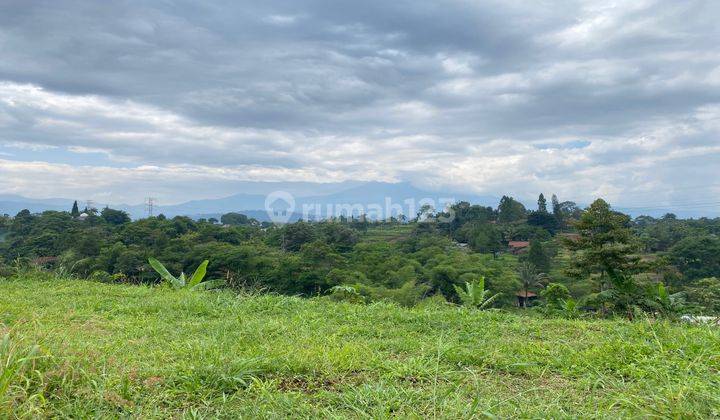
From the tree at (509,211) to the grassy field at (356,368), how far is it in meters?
56.5

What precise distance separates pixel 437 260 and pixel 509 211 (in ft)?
96.7

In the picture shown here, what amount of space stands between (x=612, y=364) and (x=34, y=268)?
329 inches

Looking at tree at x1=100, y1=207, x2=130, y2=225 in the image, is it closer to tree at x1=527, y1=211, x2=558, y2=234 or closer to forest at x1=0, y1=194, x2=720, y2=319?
forest at x1=0, y1=194, x2=720, y2=319

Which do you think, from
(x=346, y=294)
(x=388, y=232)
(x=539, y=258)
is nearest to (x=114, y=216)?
(x=388, y=232)

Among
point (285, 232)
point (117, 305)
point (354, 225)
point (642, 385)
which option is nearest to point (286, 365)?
point (642, 385)

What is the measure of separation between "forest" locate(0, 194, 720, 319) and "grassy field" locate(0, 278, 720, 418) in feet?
6.60

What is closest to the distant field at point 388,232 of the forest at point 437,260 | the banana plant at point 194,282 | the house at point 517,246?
the forest at point 437,260

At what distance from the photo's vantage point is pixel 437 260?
32.8m

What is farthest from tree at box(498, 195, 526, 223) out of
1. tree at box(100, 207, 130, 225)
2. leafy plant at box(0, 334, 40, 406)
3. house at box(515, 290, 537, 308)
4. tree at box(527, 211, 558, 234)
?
leafy plant at box(0, 334, 40, 406)

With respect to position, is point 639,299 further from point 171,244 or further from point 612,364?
point 171,244

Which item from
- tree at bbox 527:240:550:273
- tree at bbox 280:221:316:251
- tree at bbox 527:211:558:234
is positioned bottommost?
tree at bbox 527:240:550:273

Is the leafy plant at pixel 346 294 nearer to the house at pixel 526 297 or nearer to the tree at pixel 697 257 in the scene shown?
the house at pixel 526 297

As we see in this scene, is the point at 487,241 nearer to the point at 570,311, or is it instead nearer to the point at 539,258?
the point at 539,258

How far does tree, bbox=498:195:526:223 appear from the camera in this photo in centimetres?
5888
